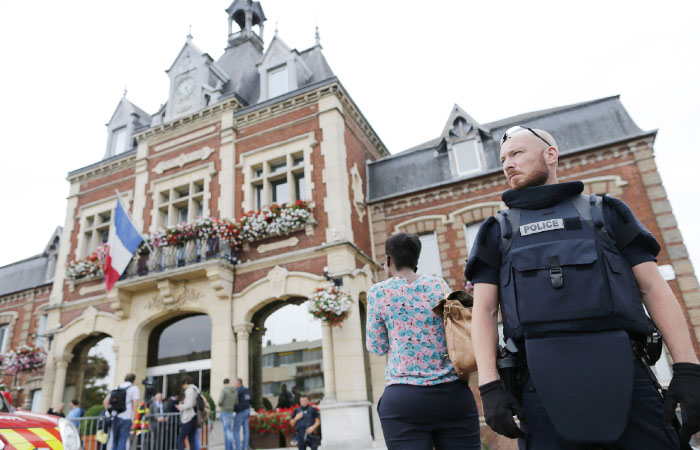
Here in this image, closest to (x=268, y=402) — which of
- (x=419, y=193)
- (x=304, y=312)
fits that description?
(x=304, y=312)

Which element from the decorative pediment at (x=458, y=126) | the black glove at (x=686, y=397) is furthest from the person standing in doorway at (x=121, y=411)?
the decorative pediment at (x=458, y=126)

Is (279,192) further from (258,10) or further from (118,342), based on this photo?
(258,10)

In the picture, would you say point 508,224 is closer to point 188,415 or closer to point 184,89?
point 188,415

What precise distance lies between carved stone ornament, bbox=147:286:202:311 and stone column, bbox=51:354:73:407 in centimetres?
408

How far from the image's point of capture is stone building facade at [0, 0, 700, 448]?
11531 mm

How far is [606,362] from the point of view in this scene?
1602mm

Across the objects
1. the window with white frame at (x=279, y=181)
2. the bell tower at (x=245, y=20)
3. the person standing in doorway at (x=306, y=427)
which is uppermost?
the bell tower at (x=245, y=20)

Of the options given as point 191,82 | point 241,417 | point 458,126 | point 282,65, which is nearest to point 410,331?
point 241,417

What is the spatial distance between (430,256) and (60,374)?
39.8 feet

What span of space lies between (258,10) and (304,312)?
16.1 metres

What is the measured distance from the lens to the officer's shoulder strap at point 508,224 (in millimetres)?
1960

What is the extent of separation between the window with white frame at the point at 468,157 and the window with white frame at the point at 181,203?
8166 mm

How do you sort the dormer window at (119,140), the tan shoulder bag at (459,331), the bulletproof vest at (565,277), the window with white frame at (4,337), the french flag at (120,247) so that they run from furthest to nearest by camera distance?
the window with white frame at (4,337)
the dormer window at (119,140)
the french flag at (120,247)
the tan shoulder bag at (459,331)
the bulletproof vest at (565,277)

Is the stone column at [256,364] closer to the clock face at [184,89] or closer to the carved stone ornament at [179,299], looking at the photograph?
the carved stone ornament at [179,299]
